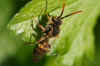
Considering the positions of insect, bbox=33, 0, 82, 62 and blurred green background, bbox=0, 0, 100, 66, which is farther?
blurred green background, bbox=0, 0, 100, 66

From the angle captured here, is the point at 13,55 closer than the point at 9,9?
No

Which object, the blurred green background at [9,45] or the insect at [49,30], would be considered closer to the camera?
the insect at [49,30]

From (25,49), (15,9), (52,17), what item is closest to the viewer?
(52,17)

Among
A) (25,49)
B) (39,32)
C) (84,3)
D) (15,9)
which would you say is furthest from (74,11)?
(25,49)

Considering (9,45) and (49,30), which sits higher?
(49,30)

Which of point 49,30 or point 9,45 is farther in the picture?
point 9,45

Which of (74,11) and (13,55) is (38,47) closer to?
(74,11)

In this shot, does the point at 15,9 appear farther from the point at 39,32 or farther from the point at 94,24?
the point at 94,24

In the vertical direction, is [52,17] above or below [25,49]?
above

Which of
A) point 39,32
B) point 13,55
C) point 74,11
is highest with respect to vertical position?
point 74,11

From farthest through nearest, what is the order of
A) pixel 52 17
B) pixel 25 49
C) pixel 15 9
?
pixel 25 49 < pixel 15 9 < pixel 52 17
